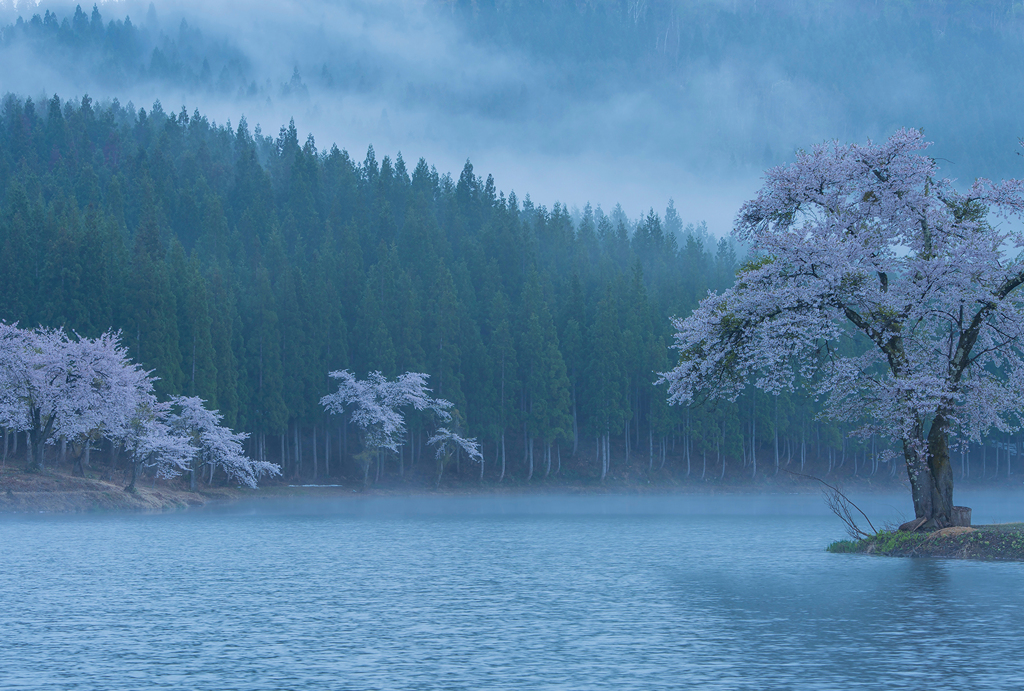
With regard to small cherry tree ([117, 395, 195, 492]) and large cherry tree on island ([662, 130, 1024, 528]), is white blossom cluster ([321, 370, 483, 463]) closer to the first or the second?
small cherry tree ([117, 395, 195, 492])

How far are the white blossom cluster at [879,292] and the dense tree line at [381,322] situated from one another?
58193mm

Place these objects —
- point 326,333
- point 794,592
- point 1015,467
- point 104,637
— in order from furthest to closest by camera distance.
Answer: point 1015,467 → point 326,333 → point 794,592 → point 104,637

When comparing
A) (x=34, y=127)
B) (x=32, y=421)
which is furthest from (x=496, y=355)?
(x=34, y=127)

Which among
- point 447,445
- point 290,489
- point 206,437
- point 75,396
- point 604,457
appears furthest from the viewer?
point 604,457

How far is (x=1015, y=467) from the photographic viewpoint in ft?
414

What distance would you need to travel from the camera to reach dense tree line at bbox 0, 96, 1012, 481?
278 feet

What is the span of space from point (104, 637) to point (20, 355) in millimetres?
49457

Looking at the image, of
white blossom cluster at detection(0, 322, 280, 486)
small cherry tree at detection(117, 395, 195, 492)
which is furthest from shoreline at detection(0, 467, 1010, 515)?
white blossom cluster at detection(0, 322, 280, 486)

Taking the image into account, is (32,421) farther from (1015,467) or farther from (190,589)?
(1015,467)

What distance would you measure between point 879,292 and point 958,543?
816 centimetres

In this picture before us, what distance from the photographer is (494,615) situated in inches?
845

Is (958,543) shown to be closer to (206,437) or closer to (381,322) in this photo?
(206,437)

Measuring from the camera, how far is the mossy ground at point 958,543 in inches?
1193

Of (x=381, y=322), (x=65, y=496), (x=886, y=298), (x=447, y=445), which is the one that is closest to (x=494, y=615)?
(x=886, y=298)
